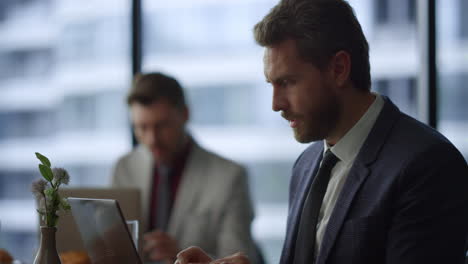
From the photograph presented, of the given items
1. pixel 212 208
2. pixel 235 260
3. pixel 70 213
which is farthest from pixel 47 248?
pixel 212 208

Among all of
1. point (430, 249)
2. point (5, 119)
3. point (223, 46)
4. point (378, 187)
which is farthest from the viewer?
point (5, 119)

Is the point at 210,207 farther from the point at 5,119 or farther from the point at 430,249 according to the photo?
→ the point at 5,119

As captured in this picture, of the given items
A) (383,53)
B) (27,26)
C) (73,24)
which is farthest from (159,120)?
(27,26)

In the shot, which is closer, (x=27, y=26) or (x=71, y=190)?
(x=71, y=190)

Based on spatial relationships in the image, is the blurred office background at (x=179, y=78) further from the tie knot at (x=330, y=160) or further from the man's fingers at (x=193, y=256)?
the man's fingers at (x=193, y=256)

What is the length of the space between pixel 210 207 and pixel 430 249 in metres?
1.62

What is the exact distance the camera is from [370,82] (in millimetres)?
1918

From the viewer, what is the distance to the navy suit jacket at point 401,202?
1560 mm

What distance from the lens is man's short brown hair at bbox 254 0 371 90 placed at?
72.3 inches

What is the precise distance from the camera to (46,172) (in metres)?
1.67

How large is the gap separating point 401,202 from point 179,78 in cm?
228

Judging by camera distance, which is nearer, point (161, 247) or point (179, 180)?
point (161, 247)

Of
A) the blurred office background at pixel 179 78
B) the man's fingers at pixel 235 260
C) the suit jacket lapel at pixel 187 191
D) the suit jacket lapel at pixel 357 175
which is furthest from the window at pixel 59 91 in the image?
the suit jacket lapel at pixel 357 175

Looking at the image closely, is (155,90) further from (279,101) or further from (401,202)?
(401,202)
